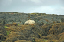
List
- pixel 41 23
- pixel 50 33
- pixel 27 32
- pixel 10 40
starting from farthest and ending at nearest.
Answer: pixel 41 23, pixel 50 33, pixel 27 32, pixel 10 40

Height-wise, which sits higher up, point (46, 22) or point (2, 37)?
point (46, 22)

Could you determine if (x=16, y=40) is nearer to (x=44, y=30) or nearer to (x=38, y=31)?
(x=38, y=31)

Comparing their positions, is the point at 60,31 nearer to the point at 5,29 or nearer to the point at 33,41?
the point at 33,41

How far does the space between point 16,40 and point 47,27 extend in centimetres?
286

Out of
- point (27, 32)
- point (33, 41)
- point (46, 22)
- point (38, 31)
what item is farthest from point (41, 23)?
point (33, 41)

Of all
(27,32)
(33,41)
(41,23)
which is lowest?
(33,41)

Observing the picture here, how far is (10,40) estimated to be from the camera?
15.2 ft

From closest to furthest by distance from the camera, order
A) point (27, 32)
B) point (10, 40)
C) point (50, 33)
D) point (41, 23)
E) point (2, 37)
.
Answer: point (10, 40), point (2, 37), point (27, 32), point (50, 33), point (41, 23)

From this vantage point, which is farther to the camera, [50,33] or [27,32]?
[50,33]

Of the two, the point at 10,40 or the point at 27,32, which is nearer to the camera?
the point at 10,40

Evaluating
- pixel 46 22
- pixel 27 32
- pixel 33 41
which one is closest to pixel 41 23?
pixel 46 22

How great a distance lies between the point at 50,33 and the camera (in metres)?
6.18

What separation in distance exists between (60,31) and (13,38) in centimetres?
360

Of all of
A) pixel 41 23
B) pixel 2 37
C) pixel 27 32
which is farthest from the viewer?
pixel 41 23
